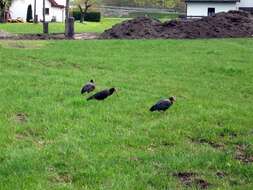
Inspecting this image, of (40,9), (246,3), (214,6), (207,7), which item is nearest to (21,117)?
(207,7)

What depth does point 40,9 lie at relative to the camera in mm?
75188

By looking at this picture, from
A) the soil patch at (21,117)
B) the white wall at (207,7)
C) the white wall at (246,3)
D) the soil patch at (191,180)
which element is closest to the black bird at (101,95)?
the soil patch at (21,117)

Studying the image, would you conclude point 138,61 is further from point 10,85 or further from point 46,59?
point 10,85

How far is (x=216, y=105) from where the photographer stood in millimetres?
11273

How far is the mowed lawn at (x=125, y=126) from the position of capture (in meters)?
6.72

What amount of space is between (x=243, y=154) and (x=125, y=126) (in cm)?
218

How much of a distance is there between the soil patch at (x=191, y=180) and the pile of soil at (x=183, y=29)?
22.7 m

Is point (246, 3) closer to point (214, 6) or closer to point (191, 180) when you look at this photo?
point (214, 6)

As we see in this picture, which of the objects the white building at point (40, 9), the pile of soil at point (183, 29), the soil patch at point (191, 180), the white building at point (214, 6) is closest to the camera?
the soil patch at point (191, 180)

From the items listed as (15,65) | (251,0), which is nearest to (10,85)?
(15,65)

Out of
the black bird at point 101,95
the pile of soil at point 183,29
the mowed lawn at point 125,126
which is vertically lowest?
the mowed lawn at point 125,126

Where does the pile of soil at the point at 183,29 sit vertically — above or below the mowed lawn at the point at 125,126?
above

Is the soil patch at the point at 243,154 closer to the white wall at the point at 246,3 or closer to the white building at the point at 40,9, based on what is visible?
the white wall at the point at 246,3

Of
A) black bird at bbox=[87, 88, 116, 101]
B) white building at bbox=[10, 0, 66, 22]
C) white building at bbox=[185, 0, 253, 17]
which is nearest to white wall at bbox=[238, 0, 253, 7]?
white building at bbox=[185, 0, 253, 17]
